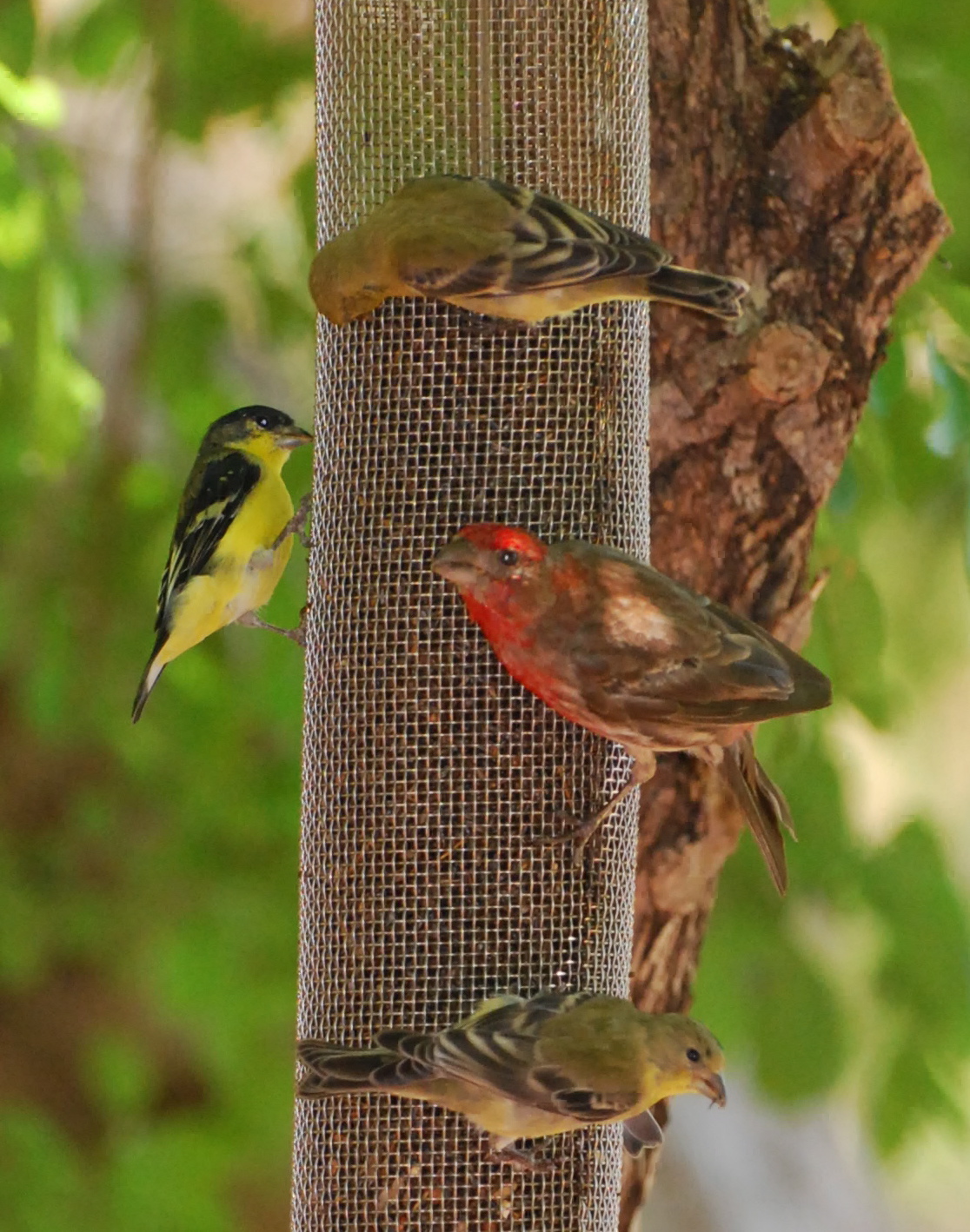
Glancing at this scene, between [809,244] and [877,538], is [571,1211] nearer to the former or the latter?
[809,244]

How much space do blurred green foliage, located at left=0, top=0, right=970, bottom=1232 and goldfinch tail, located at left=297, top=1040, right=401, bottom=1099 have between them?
8.97 ft

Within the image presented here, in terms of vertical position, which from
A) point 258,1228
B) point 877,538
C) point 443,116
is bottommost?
point 258,1228

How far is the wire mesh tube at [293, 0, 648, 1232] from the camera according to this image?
475cm

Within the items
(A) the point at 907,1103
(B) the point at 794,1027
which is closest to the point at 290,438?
(B) the point at 794,1027

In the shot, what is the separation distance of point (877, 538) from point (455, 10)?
4365mm

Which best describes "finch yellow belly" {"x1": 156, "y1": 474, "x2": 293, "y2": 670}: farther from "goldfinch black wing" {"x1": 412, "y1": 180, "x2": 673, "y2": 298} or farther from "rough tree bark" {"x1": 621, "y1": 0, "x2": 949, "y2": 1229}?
"goldfinch black wing" {"x1": 412, "y1": 180, "x2": 673, "y2": 298}

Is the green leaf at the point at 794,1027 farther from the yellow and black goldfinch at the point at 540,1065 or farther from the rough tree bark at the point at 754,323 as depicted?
the yellow and black goldfinch at the point at 540,1065

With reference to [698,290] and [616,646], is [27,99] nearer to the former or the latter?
[698,290]

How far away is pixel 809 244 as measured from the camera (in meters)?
5.79

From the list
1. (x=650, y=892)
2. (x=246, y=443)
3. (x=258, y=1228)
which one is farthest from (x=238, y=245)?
(x=258, y=1228)

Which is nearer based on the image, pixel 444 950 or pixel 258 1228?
pixel 444 950

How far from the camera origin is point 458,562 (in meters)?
4.50

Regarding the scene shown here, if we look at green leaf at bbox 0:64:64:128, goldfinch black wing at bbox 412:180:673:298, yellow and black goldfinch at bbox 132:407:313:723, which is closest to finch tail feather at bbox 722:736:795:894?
goldfinch black wing at bbox 412:180:673:298

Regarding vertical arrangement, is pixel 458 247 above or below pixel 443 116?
below
